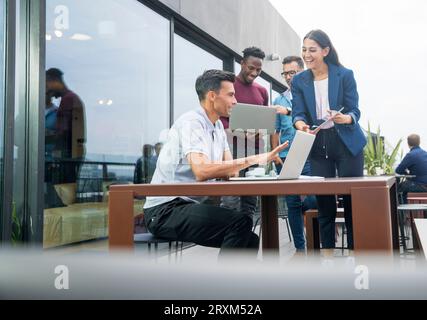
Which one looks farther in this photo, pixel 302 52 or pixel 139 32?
pixel 139 32

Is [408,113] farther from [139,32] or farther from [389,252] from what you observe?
[139,32]

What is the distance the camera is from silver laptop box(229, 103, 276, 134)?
61.9 inches

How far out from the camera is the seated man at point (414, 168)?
4.57 feet

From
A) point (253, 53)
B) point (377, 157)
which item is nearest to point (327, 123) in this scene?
point (377, 157)

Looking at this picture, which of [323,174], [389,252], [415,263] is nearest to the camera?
[389,252]

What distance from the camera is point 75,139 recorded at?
2244 millimetres

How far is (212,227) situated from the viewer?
145 centimetres

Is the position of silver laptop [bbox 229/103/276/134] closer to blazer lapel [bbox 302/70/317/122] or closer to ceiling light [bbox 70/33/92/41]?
blazer lapel [bbox 302/70/317/122]

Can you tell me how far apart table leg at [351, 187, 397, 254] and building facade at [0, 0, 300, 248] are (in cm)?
98

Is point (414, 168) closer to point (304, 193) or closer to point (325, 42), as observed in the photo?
point (325, 42)

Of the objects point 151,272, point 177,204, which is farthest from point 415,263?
point 177,204

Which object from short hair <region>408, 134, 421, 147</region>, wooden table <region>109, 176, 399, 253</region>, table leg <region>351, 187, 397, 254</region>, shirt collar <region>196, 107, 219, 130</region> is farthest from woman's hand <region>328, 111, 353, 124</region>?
table leg <region>351, 187, 397, 254</region>
